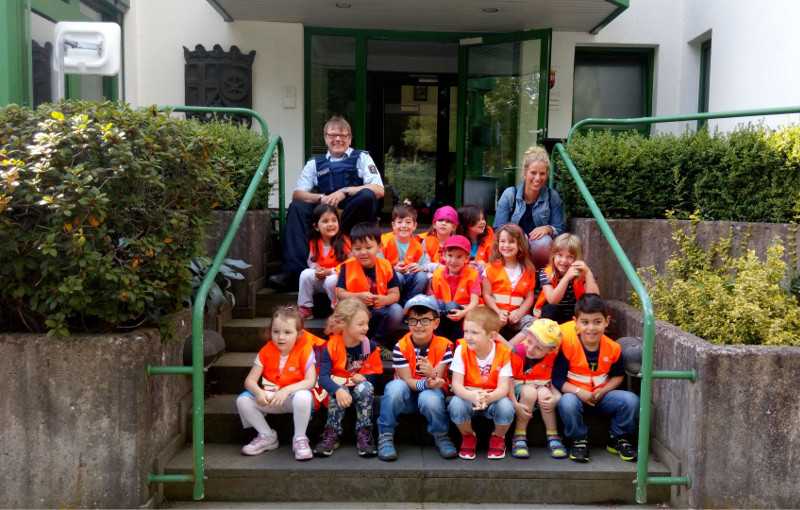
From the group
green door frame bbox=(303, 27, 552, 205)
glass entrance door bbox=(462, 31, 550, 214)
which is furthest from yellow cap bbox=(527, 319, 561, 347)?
green door frame bbox=(303, 27, 552, 205)

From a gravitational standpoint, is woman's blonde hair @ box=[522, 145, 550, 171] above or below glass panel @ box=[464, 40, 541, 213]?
below

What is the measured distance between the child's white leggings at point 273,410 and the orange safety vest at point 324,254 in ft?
5.03

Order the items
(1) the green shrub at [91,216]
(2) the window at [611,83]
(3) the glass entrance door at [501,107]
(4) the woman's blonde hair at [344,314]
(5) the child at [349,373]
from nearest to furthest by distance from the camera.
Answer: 1. (1) the green shrub at [91,216]
2. (5) the child at [349,373]
3. (4) the woman's blonde hair at [344,314]
4. (3) the glass entrance door at [501,107]
5. (2) the window at [611,83]

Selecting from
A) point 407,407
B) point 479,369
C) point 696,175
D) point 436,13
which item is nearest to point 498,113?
point 436,13

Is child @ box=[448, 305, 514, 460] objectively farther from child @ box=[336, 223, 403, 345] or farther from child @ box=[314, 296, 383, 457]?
child @ box=[336, 223, 403, 345]

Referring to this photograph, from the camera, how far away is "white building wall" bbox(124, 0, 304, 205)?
895cm

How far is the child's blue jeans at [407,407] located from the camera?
156 inches

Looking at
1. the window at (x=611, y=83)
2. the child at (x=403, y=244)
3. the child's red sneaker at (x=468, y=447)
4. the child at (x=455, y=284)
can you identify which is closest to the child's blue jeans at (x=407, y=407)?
the child's red sneaker at (x=468, y=447)

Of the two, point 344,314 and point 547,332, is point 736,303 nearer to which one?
point 547,332

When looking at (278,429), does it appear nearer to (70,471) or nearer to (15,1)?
(70,471)

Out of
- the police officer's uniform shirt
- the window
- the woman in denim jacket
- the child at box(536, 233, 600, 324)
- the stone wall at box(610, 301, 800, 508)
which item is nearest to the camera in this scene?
the stone wall at box(610, 301, 800, 508)

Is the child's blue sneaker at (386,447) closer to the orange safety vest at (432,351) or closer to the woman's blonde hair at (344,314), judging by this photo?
the orange safety vest at (432,351)

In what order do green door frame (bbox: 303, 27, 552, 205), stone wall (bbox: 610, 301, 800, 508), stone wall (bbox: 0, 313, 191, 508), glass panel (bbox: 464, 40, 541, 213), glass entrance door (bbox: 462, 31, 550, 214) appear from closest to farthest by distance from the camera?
stone wall (bbox: 0, 313, 191, 508) < stone wall (bbox: 610, 301, 800, 508) < glass entrance door (bbox: 462, 31, 550, 214) < glass panel (bbox: 464, 40, 541, 213) < green door frame (bbox: 303, 27, 552, 205)

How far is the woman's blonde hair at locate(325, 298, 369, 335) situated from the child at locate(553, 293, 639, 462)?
1197mm
